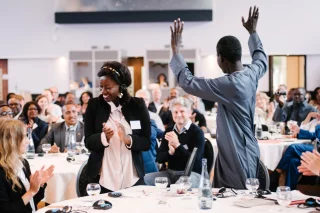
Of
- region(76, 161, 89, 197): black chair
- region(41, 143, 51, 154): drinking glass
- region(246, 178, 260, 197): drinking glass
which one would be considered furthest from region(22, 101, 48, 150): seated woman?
region(246, 178, 260, 197): drinking glass

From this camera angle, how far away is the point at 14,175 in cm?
301

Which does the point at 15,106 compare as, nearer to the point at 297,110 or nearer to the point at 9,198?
the point at 297,110

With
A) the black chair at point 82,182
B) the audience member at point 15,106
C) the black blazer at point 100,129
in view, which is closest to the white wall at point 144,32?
the audience member at point 15,106

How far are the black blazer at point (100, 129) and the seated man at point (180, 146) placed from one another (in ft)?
2.64

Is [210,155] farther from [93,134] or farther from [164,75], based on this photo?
[164,75]

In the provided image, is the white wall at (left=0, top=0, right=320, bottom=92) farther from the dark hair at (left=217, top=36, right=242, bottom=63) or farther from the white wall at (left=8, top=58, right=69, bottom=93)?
the dark hair at (left=217, top=36, right=242, bottom=63)

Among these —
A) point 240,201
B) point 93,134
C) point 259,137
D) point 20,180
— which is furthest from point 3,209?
point 259,137

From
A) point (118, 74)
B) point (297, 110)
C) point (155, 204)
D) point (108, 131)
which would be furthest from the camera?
point (297, 110)

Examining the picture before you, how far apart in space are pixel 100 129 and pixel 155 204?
33.8 inches

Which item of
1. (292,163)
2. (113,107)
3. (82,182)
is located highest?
(113,107)

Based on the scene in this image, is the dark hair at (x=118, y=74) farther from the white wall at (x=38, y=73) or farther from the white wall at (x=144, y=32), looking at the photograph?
the white wall at (x=38, y=73)

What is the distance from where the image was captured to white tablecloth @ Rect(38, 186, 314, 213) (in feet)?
8.73

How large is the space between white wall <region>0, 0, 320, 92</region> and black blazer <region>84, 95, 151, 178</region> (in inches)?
460

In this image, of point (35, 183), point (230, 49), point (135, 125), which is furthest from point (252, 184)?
point (35, 183)
